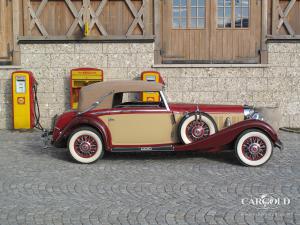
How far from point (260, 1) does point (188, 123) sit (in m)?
5.72

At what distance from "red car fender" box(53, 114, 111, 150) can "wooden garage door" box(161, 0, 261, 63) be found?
4.66 metres

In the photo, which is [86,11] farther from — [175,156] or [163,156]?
[175,156]

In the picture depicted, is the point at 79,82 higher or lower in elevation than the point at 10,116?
higher

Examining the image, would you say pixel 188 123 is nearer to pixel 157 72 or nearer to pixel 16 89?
pixel 157 72

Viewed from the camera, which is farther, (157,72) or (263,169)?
→ (157,72)

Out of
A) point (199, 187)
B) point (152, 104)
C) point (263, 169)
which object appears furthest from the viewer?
point (152, 104)

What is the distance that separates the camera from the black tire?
781cm

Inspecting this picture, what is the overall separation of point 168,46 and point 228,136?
490 cm

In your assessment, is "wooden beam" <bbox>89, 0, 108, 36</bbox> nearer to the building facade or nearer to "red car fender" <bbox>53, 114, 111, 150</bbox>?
the building facade

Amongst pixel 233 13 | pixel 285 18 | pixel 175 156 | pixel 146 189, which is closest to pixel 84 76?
pixel 175 156

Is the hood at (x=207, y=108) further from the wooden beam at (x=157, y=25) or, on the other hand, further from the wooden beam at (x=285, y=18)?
the wooden beam at (x=285, y=18)

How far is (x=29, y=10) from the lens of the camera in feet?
39.3

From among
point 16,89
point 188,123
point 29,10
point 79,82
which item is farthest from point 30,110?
point 188,123

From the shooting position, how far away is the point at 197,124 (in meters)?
7.89
